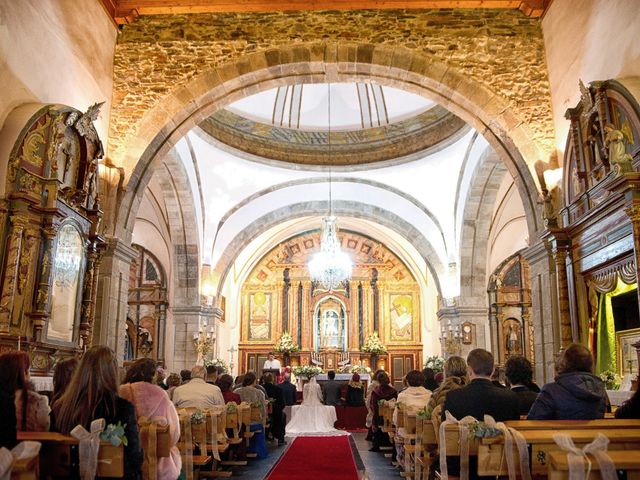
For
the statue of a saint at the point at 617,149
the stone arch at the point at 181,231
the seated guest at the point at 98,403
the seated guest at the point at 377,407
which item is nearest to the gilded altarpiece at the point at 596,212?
the statue of a saint at the point at 617,149

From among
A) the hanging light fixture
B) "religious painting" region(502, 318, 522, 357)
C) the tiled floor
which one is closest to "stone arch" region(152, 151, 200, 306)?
the hanging light fixture

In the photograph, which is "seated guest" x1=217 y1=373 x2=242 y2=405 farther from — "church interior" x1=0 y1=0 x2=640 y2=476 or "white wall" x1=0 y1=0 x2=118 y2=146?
"white wall" x1=0 y1=0 x2=118 y2=146

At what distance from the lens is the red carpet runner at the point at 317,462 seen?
7195 millimetres

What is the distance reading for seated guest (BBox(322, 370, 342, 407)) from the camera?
14.8m

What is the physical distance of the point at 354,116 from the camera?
17031mm

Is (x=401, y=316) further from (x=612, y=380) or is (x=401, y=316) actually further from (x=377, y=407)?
(x=612, y=380)

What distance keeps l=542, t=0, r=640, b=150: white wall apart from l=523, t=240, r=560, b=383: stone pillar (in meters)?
1.58

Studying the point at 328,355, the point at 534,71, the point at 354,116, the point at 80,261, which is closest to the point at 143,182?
the point at 80,261

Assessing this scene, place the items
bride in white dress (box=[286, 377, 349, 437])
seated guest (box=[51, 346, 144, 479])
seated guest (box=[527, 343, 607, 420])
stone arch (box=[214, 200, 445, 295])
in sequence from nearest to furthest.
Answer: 1. seated guest (box=[51, 346, 144, 479])
2. seated guest (box=[527, 343, 607, 420])
3. bride in white dress (box=[286, 377, 349, 437])
4. stone arch (box=[214, 200, 445, 295])

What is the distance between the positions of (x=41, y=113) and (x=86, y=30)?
7.83 feet

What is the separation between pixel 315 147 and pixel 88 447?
46.0 ft

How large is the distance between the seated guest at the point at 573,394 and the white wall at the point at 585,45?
387 cm

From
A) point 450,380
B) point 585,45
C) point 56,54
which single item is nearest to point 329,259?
point 585,45

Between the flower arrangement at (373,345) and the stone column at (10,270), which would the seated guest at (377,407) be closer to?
the stone column at (10,270)
